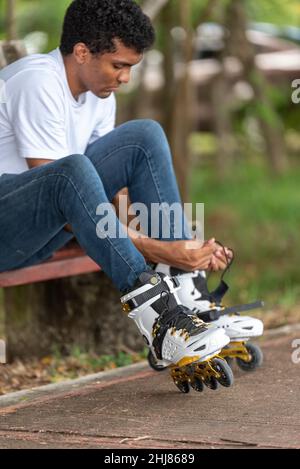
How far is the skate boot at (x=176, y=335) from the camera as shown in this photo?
3.83m

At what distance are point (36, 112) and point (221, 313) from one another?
1.12 metres

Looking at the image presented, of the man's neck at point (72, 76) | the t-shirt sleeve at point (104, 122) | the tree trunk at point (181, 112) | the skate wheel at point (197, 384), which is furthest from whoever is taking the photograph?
the tree trunk at point (181, 112)

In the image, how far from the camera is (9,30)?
6207 millimetres

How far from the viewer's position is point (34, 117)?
4.22 meters

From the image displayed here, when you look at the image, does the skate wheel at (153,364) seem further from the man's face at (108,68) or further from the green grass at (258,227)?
the green grass at (258,227)

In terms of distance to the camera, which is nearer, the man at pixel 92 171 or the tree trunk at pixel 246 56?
the man at pixel 92 171

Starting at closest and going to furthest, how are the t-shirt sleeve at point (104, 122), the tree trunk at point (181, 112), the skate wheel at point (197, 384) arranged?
1. the skate wheel at point (197, 384)
2. the t-shirt sleeve at point (104, 122)
3. the tree trunk at point (181, 112)

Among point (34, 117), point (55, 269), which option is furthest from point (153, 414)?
point (34, 117)

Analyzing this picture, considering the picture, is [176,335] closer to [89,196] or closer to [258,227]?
[89,196]

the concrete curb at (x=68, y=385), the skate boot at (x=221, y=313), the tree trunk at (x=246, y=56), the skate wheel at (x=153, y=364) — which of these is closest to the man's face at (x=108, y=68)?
the skate boot at (x=221, y=313)

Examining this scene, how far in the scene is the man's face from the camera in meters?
4.26

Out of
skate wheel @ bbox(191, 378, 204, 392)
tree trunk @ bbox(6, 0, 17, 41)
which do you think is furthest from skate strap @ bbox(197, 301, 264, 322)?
tree trunk @ bbox(6, 0, 17, 41)
